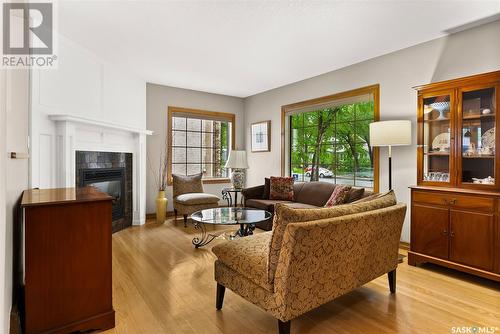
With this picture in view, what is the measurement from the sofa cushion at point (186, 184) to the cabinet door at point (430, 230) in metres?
3.52

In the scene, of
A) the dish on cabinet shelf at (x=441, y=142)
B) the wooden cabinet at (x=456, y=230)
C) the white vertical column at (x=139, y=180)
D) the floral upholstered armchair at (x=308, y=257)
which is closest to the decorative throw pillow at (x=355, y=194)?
the wooden cabinet at (x=456, y=230)

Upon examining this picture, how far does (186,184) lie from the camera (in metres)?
5.14

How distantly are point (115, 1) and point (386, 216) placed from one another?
295cm

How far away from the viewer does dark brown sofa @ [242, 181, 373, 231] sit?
4.27 metres

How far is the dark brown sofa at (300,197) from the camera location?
168 inches

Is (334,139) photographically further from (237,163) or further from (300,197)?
(237,163)

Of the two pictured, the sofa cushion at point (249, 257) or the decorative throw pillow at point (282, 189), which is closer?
the sofa cushion at point (249, 257)

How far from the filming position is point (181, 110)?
18.4 feet

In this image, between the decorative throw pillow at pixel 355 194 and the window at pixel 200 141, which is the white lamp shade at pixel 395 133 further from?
the window at pixel 200 141

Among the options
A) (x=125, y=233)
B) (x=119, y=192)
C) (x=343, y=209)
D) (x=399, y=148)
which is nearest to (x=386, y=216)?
(x=343, y=209)

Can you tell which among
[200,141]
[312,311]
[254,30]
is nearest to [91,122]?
[254,30]

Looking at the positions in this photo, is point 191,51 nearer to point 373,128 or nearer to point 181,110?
point 181,110

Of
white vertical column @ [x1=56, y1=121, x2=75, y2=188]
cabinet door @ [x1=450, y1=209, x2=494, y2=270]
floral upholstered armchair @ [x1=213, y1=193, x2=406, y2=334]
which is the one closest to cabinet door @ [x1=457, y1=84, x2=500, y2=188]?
cabinet door @ [x1=450, y1=209, x2=494, y2=270]

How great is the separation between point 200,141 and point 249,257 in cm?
444
